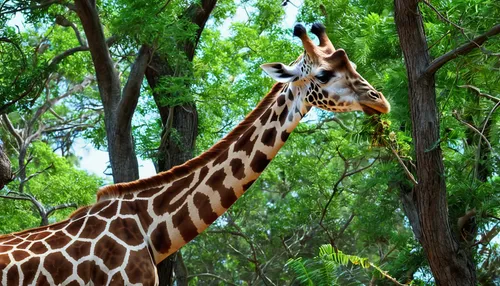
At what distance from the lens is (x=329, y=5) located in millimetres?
14555

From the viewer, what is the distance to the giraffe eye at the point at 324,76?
24.4 feet

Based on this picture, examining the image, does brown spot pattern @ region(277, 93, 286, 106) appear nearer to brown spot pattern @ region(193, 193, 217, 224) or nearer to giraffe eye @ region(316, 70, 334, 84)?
giraffe eye @ region(316, 70, 334, 84)

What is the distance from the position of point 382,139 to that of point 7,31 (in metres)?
6.27

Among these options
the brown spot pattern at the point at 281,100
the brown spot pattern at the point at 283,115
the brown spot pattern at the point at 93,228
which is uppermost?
the brown spot pattern at the point at 281,100

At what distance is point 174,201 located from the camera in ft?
25.1

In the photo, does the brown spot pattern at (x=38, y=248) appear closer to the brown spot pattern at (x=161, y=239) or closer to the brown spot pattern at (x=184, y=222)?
the brown spot pattern at (x=161, y=239)

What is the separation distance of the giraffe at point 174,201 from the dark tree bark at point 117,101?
3.38 metres

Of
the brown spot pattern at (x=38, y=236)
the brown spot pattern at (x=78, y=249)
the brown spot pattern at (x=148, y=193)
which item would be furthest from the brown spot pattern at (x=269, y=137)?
the brown spot pattern at (x=38, y=236)

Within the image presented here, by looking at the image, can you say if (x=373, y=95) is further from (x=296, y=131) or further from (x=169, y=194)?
(x=296, y=131)

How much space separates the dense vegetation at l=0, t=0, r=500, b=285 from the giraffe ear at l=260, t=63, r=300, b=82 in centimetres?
192

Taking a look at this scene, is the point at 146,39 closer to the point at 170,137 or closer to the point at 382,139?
the point at 170,137

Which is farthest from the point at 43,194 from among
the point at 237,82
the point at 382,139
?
the point at 382,139

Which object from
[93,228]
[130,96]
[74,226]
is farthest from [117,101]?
[93,228]

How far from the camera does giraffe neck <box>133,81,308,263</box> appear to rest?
756 centimetres
